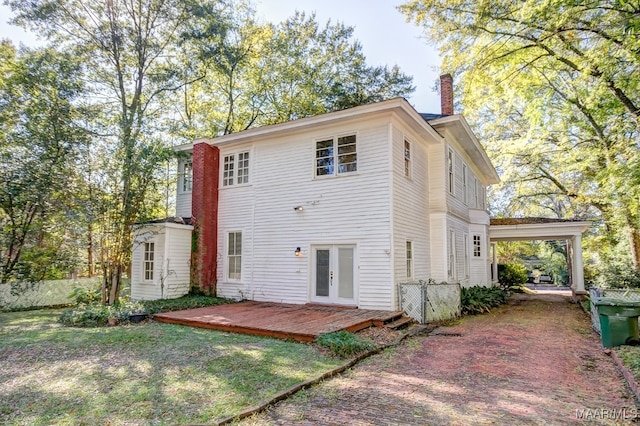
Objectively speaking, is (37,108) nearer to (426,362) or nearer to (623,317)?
(426,362)

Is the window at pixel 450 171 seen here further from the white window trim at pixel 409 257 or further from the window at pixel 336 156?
the window at pixel 336 156

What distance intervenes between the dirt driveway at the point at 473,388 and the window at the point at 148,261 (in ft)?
29.4

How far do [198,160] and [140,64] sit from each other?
422 centimetres

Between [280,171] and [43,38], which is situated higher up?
[43,38]

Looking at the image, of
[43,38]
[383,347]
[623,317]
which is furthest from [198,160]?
[623,317]

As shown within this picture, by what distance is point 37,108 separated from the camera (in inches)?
429

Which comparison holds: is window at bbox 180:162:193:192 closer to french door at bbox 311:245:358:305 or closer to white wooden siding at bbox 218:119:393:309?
white wooden siding at bbox 218:119:393:309

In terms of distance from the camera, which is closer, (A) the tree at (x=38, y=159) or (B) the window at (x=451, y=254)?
(A) the tree at (x=38, y=159)

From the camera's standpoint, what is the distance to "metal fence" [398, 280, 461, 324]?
9.27 metres

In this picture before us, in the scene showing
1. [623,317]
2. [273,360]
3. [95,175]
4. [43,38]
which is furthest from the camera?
[43,38]

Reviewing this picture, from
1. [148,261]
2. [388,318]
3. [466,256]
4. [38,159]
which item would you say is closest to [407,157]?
[388,318]

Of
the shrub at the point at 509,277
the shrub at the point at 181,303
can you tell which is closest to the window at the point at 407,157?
the shrub at the point at 181,303

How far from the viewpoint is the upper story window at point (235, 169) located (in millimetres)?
12492

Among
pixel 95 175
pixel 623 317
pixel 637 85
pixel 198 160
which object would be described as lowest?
pixel 623 317
